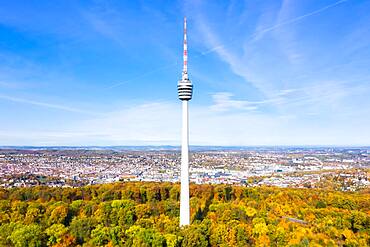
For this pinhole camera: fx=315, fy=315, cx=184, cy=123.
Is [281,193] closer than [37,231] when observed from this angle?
No

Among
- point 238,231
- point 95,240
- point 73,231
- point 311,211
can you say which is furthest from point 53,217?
point 311,211

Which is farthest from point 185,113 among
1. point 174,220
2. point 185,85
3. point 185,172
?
point 174,220

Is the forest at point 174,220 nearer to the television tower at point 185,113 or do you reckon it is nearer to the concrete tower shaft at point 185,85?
the television tower at point 185,113

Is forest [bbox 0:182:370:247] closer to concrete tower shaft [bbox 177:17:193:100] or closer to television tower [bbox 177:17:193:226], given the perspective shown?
television tower [bbox 177:17:193:226]

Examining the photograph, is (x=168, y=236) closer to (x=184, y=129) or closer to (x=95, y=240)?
(x=95, y=240)

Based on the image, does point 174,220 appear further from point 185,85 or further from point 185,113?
point 185,85

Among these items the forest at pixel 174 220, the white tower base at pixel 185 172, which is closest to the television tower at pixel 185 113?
the white tower base at pixel 185 172
